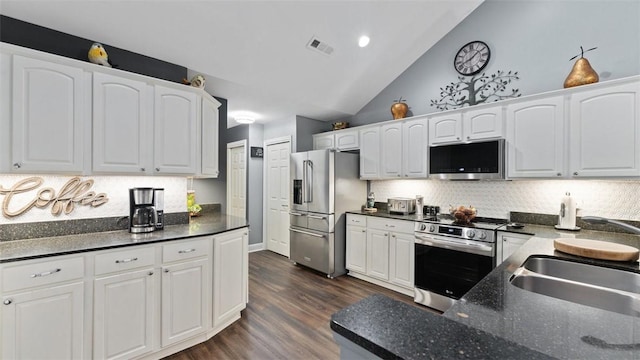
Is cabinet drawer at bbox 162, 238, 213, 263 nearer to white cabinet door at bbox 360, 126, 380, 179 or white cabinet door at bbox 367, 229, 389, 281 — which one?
white cabinet door at bbox 367, 229, 389, 281

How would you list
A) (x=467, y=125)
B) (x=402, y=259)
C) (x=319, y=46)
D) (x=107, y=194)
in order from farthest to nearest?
(x=402, y=259), (x=319, y=46), (x=467, y=125), (x=107, y=194)

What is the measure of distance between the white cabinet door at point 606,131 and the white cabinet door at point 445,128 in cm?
98

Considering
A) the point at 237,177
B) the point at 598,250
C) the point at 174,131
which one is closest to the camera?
the point at 598,250

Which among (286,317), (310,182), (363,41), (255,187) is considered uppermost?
(363,41)

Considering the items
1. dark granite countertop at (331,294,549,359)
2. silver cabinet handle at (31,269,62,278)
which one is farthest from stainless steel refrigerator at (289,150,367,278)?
dark granite countertop at (331,294,549,359)

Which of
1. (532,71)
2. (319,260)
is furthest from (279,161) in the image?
(532,71)

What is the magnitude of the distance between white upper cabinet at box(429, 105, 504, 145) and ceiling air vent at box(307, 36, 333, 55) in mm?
1547

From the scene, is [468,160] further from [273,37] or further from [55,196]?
[55,196]

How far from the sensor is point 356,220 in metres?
3.90

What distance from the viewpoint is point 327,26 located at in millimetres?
3008

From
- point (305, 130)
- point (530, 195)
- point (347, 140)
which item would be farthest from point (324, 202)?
point (530, 195)

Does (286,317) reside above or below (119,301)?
below

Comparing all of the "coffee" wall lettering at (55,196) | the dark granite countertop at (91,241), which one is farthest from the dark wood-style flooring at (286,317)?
the "coffee" wall lettering at (55,196)

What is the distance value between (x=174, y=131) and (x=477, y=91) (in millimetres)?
3525
